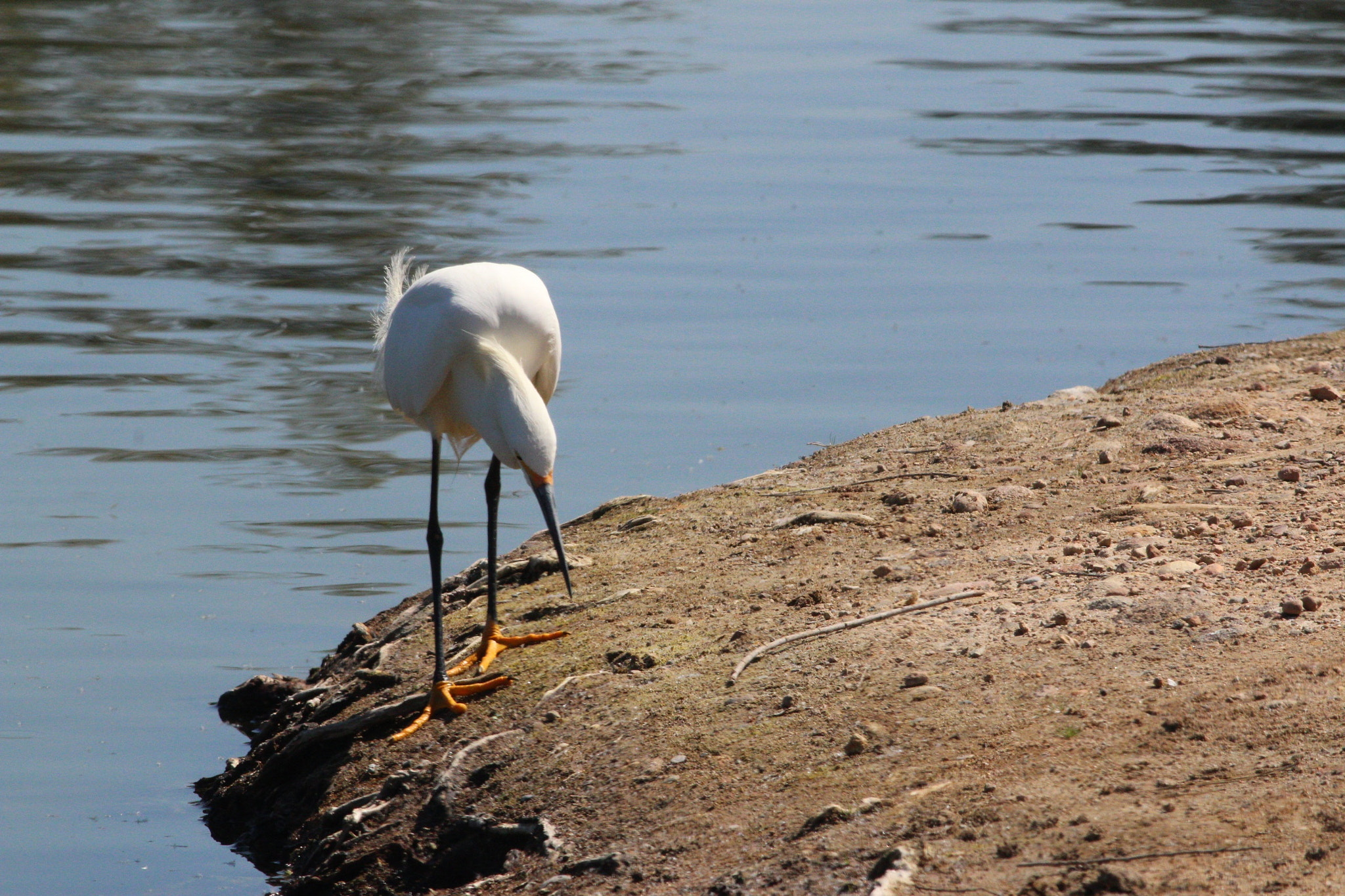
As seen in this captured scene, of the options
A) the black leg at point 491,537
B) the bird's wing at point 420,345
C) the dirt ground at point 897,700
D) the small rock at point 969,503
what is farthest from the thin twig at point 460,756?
the small rock at point 969,503

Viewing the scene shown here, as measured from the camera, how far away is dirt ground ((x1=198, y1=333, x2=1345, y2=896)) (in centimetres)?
375

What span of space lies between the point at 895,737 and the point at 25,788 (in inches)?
143

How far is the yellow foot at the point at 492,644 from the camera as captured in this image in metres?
5.61

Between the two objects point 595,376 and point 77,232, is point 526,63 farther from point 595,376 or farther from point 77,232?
point 595,376

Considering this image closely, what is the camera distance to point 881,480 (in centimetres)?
654

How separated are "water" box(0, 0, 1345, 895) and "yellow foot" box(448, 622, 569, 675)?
1032mm

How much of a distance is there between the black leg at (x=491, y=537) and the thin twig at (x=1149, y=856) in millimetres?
2658

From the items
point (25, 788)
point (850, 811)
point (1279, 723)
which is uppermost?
point (1279, 723)

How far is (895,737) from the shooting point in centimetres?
429

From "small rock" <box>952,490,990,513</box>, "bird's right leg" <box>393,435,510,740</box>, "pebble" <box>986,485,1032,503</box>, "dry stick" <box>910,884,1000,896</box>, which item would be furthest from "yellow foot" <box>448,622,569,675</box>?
"dry stick" <box>910,884,1000,896</box>

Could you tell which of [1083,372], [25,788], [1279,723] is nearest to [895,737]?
[1279,723]

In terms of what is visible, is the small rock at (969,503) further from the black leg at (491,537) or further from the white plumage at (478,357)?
the black leg at (491,537)

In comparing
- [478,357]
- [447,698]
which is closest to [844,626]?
[447,698]

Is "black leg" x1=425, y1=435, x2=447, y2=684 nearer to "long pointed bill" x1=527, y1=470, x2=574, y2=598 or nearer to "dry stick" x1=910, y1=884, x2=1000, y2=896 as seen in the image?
"long pointed bill" x1=527, y1=470, x2=574, y2=598
